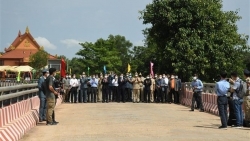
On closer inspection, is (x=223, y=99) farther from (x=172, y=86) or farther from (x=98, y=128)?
(x=172, y=86)

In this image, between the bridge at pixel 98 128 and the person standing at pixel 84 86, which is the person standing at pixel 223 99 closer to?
the bridge at pixel 98 128

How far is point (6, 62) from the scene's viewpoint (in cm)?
10119

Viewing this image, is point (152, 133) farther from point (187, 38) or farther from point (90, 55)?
point (90, 55)

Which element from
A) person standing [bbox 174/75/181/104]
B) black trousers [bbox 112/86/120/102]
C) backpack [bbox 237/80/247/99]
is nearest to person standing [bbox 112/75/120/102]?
black trousers [bbox 112/86/120/102]

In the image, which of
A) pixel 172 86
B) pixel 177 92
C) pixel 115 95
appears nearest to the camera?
pixel 172 86

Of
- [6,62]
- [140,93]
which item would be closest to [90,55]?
[6,62]

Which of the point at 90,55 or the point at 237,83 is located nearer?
the point at 237,83

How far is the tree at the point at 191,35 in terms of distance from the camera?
1348 inches

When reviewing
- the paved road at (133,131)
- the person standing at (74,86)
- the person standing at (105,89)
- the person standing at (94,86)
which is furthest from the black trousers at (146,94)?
the paved road at (133,131)

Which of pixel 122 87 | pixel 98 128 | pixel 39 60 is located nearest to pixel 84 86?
pixel 122 87

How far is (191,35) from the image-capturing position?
113ft

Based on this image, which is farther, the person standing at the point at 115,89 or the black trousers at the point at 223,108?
the person standing at the point at 115,89

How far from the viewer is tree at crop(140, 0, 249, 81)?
1348 inches

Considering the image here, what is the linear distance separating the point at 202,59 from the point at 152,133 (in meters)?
23.0
